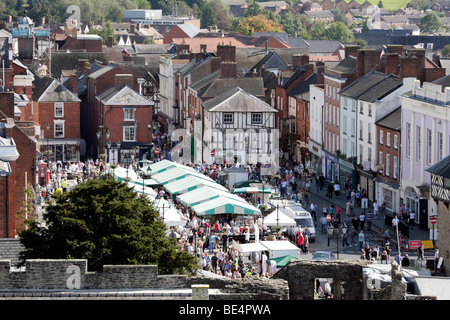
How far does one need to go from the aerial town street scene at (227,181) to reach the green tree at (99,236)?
0.21 feet

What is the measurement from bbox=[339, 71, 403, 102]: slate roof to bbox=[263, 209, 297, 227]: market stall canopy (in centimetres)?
1683

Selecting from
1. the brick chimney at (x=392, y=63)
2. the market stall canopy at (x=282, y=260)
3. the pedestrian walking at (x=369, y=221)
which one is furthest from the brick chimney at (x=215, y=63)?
the market stall canopy at (x=282, y=260)

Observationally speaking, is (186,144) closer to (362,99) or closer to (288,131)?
(288,131)

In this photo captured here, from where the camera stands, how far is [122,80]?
308 ft

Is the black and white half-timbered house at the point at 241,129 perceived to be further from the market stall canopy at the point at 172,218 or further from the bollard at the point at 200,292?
the bollard at the point at 200,292

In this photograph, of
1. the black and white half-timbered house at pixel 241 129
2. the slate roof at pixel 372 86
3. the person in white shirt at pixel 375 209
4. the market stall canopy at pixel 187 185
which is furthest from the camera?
the black and white half-timbered house at pixel 241 129

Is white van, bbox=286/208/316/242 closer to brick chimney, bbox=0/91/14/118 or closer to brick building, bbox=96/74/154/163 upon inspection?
brick chimney, bbox=0/91/14/118

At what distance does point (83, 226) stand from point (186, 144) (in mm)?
59747

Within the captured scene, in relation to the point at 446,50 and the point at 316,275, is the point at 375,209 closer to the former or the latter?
the point at 316,275

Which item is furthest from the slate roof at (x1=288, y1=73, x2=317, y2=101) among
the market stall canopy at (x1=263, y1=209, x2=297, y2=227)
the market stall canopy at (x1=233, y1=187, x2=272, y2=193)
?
the market stall canopy at (x1=263, y1=209, x2=297, y2=227)

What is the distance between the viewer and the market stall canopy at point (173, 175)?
68.8m

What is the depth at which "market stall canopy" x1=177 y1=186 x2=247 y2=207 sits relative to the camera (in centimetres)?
6038

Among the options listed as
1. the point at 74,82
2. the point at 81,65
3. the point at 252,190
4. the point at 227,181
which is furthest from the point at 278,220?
Answer: the point at 81,65

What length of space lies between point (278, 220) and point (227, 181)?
18331 mm
